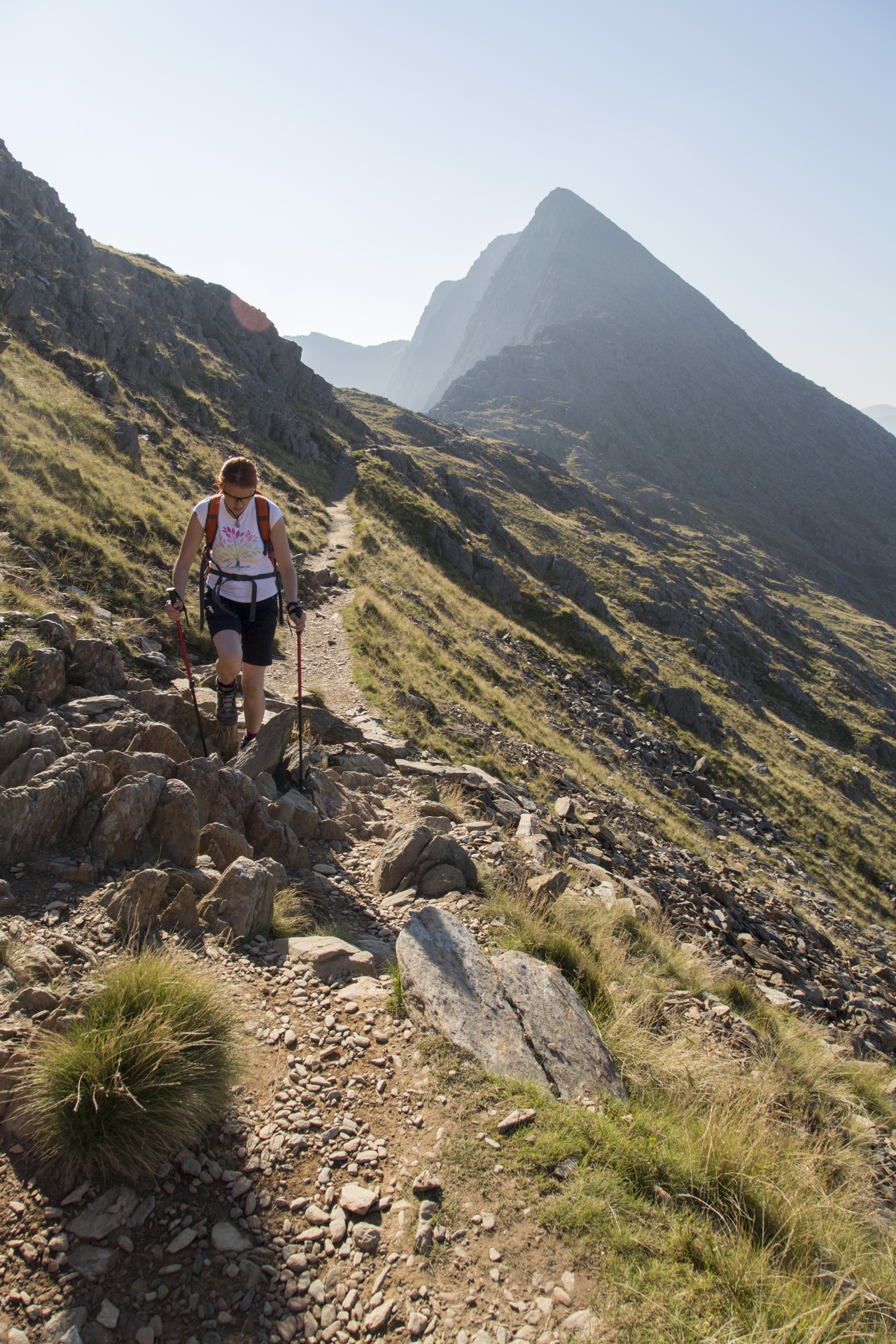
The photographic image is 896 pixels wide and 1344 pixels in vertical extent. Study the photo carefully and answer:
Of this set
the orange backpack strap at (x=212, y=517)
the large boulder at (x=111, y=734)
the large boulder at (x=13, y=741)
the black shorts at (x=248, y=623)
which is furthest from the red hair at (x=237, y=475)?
the large boulder at (x=13, y=741)

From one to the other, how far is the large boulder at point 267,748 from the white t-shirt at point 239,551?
5.93ft

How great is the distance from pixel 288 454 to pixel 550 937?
49.6m

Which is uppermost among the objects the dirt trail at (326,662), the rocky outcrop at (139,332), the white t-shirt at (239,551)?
the rocky outcrop at (139,332)

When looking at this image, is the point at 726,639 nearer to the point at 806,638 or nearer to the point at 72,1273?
the point at 806,638

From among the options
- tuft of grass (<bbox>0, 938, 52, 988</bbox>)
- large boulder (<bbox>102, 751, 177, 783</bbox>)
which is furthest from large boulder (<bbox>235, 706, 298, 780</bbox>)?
tuft of grass (<bbox>0, 938, 52, 988</bbox>)

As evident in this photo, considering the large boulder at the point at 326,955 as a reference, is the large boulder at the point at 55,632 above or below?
above

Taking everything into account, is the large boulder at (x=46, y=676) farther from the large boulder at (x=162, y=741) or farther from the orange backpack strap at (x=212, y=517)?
the orange backpack strap at (x=212, y=517)

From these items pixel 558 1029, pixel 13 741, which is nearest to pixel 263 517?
pixel 13 741

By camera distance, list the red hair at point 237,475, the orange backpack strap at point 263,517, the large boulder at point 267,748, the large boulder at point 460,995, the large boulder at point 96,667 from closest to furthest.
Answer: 1. the large boulder at point 460,995
2. the red hair at point 237,475
3. the orange backpack strap at point 263,517
4. the large boulder at point 96,667
5. the large boulder at point 267,748

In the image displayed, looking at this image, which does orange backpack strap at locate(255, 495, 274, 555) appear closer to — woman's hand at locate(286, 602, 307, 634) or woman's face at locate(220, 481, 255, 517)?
woman's face at locate(220, 481, 255, 517)

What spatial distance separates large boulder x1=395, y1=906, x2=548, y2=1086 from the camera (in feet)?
14.5

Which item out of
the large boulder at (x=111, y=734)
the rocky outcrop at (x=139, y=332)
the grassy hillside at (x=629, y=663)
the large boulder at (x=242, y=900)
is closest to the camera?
the large boulder at (x=242, y=900)

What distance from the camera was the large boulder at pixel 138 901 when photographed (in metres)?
4.53

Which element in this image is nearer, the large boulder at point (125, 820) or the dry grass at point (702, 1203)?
the dry grass at point (702, 1203)
